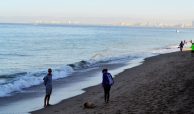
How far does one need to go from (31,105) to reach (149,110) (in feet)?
19.8

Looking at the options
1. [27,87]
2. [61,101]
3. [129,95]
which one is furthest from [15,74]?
[129,95]

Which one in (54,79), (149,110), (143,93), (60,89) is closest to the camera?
(149,110)

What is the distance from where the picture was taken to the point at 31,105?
1786 centimetres

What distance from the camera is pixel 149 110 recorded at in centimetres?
1414

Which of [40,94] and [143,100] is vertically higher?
[143,100]

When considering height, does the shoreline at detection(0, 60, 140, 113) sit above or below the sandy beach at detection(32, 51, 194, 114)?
below

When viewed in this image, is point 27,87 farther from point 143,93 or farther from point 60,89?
point 143,93

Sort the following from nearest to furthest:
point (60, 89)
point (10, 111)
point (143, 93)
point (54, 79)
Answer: point (10, 111)
point (143, 93)
point (60, 89)
point (54, 79)

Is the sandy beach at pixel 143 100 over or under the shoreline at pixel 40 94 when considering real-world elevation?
over

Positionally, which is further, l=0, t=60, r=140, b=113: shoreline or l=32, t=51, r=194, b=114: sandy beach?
l=0, t=60, r=140, b=113: shoreline

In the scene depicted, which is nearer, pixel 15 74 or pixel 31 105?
pixel 31 105

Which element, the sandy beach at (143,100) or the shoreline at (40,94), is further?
the shoreline at (40,94)

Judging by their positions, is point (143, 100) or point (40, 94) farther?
point (40, 94)

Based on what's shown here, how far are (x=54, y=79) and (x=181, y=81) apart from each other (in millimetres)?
10785
